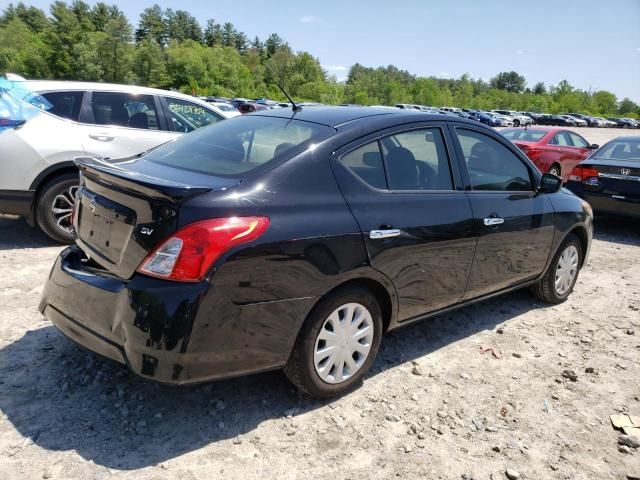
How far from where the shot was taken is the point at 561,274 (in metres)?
4.89

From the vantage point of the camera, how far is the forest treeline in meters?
78.9

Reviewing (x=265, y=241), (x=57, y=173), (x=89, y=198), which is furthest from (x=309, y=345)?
(x=57, y=173)

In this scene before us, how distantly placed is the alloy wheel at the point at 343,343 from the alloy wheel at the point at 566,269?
2.59m

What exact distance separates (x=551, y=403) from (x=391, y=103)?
304ft

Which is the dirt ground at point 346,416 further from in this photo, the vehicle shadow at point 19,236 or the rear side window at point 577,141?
the rear side window at point 577,141

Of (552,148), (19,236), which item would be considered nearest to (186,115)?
(19,236)

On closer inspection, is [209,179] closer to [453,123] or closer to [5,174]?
[453,123]

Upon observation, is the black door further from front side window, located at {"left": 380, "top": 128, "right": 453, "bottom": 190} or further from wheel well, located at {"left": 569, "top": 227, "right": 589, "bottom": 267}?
wheel well, located at {"left": 569, "top": 227, "right": 589, "bottom": 267}

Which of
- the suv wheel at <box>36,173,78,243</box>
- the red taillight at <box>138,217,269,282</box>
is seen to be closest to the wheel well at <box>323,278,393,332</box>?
the red taillight at <box>138,217,269,282</box>

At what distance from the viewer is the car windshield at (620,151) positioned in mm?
8352

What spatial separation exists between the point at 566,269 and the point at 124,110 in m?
5.11

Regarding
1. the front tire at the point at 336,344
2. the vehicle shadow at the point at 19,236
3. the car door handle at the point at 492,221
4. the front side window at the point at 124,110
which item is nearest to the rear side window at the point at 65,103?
the front side window at the point at 124,110

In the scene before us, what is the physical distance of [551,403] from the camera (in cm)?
325

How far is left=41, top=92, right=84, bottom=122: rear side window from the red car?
932cm
